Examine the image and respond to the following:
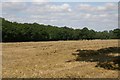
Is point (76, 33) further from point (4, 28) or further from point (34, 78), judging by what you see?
point (34, 78)

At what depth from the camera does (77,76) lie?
1507 cm

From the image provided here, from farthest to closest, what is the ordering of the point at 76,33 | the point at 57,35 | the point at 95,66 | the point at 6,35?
1. the point at 76,33
2. the point at 57,35
3. the point at 6,35
4. the point at 95,66

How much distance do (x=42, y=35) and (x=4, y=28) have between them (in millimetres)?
18377

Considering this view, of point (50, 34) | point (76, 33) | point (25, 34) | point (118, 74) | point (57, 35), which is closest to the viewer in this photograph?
point (118, 74)

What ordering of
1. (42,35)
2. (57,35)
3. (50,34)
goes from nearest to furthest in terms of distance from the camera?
1. (42,35)
2. (50,34)
3. (57,35)

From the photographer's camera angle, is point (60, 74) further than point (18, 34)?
No

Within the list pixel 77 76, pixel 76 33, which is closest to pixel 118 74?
pixel 77 76

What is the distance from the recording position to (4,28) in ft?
244

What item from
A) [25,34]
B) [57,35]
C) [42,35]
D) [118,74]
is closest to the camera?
[118,74]

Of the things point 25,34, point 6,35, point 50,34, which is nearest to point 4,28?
point 6,35

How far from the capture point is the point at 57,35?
350ft

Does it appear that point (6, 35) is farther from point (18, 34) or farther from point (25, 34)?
point (25, 34)

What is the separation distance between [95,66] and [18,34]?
58.9 meters

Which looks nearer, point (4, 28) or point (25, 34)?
point (4, 28)
